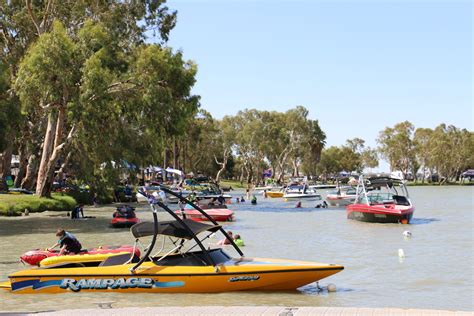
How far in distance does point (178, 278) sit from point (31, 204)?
32.6 m

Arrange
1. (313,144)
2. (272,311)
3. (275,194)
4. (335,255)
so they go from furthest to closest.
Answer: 1. (313,144)
2. (275,194)
3. (335,255)
4. (272,311)

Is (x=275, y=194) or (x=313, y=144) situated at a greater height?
(x=313, y=144)

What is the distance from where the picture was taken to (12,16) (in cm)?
5472

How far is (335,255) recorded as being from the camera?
2641cm

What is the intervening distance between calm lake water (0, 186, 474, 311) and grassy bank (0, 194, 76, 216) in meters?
1.33

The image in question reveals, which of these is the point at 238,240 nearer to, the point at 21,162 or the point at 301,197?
the point at 21,162

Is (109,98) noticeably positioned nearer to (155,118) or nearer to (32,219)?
(155,118)

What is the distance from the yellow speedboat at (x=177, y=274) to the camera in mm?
16578

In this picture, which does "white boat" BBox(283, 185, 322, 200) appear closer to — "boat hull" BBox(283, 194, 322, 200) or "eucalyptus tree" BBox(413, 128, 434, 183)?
"boat hull" BBox(283, 194, 322, 200)

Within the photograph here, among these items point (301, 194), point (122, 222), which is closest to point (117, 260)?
point (122, 222)

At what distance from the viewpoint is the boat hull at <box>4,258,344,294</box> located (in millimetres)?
16562

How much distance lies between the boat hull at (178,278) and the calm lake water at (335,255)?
0.67ft

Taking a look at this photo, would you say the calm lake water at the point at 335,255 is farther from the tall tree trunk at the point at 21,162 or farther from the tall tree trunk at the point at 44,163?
the tall tree trunk at the point at 21,162

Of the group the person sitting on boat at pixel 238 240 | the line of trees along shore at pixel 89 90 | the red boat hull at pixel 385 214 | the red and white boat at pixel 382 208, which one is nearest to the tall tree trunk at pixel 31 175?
the line of trees along shore at pixel 89 90
